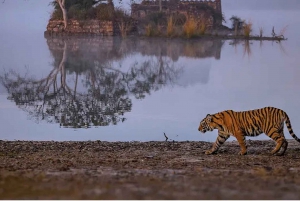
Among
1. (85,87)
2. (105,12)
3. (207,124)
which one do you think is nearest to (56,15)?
(105,12)

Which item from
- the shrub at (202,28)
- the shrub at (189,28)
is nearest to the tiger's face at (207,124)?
the shrub at (189,28)

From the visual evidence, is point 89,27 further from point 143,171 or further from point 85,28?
point 143,171

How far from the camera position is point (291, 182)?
285 inches

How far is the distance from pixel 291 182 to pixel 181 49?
25.2 m

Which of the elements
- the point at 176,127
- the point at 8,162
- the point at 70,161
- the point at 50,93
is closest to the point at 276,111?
the point at 70,161

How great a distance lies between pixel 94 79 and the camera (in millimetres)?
24953

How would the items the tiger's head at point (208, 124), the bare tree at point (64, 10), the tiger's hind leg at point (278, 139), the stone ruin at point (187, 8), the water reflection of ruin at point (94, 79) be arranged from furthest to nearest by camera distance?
the stone ruin at point (187, 8) → the bare tree at point (64, 10) → the water reflection of ruin at point (94, 79) → the tiger's head at point (208, 124) → the tiger's hind leg at point (278, 139)

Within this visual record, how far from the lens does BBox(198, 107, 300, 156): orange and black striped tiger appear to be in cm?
1157

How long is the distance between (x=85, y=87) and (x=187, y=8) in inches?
604

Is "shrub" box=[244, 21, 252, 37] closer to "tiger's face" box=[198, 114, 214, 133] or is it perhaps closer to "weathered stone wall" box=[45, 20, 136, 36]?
"weathered stone wall" box=[45, 20, 136, 36]

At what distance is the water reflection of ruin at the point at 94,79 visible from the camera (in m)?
20.0

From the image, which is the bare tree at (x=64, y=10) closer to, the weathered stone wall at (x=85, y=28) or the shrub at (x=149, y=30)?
the weathered stone wall at (x=85, y=28)

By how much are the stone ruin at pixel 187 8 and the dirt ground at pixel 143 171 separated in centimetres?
2453

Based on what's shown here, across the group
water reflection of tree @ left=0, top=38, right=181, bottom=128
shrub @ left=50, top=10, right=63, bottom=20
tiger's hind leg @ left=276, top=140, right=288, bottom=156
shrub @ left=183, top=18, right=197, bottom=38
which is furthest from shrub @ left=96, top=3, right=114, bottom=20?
tiger's hind leg @ left=276, top=140, right=288, bottom=156
